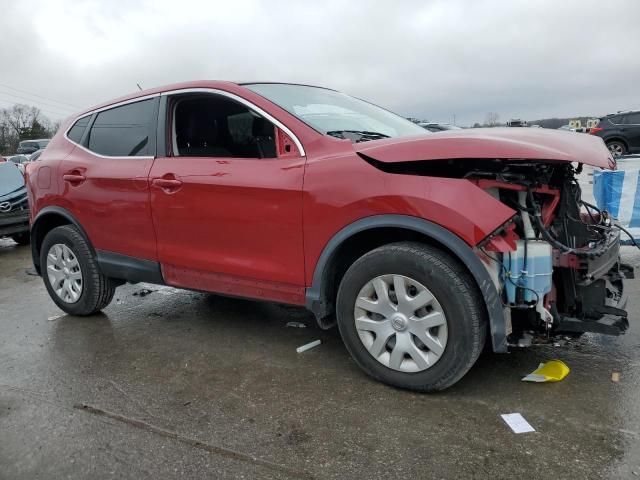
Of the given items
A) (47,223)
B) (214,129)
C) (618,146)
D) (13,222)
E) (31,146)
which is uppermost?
(214,129)

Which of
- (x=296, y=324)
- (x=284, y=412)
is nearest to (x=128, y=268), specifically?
(x=296, y=324)

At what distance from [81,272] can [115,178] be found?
985 mm

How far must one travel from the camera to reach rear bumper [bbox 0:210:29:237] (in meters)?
7.70

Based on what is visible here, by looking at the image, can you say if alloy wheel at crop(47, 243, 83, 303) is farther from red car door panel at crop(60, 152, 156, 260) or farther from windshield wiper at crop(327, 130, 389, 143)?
windshield wiper at crop(327, 130, 389, 143)

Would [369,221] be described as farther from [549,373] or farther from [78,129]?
[78,129]

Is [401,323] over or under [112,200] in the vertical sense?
under

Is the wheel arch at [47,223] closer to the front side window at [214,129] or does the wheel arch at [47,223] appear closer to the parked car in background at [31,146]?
the front side window at [214,129]

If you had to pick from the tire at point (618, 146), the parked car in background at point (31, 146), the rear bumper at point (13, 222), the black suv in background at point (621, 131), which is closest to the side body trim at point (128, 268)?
the rear bumper at point (13, 222)

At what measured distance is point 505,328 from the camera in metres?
2.66

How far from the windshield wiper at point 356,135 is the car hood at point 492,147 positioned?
294mm

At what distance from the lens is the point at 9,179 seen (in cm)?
839

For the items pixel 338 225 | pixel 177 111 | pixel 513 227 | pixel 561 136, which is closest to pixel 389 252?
pixel 338 225

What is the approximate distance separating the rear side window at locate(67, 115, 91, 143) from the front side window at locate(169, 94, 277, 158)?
3.66 feet

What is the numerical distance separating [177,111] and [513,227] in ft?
8.10
